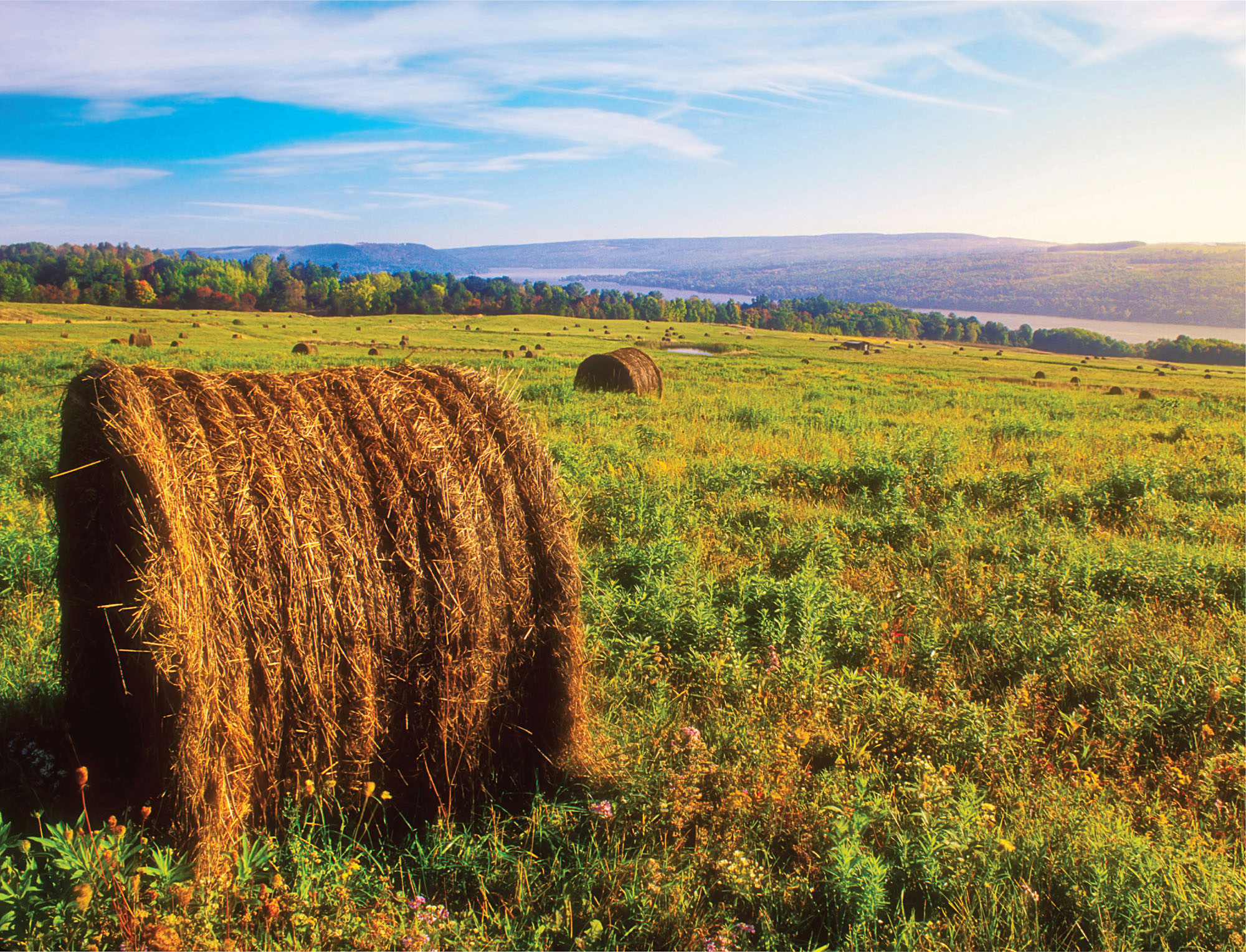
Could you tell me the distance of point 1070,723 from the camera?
14.9 feet

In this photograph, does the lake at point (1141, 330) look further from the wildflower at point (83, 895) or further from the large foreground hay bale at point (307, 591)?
the wildflower at point (83, 895)

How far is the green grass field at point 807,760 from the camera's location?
3.07 metres

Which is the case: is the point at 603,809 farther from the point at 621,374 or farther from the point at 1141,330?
the point at 1141,330

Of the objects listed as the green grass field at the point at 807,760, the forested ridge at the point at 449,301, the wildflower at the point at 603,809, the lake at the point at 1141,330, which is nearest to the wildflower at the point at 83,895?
→ the green grass field at the point at 807,760

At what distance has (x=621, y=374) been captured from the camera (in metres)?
21.3

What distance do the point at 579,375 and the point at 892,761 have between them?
1903 centimetres

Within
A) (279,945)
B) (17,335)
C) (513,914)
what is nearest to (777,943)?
(513,914)

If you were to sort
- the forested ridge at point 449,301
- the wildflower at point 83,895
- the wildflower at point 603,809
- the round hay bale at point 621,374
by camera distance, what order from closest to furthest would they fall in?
the wildflower at point 83,895 → the wildflower at point 603,809 → the round hay bale at point 621,374 → the forested ridge at point 449,301

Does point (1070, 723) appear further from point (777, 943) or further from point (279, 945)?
point (279, 945)

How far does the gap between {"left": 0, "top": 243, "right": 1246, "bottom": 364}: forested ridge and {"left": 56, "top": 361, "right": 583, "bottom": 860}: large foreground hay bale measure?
347 ft

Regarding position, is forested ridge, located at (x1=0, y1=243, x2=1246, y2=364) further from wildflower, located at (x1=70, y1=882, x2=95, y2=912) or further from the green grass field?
wildflower, located at (x1=70, y1=882, x2=95, y2=912)

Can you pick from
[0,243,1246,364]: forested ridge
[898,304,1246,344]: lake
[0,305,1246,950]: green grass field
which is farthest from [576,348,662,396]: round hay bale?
[898,304,1246,344]: lake

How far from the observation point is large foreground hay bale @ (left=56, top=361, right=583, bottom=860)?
3275 millimetres

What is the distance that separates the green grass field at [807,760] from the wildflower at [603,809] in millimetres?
51
